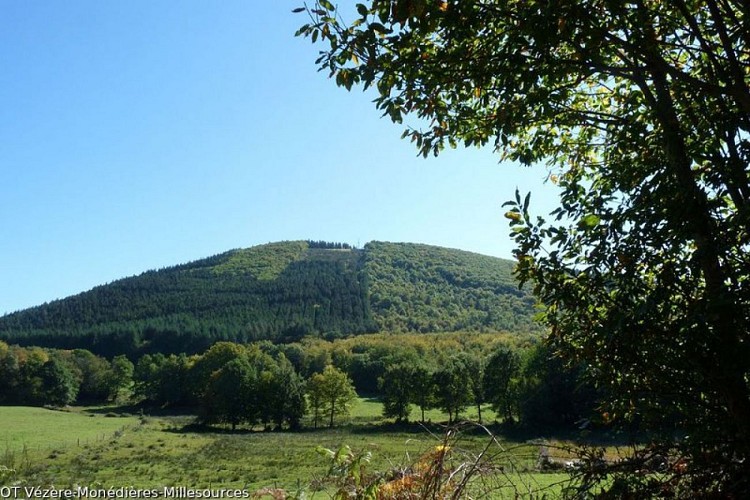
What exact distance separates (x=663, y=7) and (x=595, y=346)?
2.81 meters

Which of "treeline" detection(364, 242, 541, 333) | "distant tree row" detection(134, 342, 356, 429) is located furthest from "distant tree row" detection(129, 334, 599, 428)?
"treeline" detection(364, 242, 541, 333)

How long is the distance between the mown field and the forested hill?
214 feet

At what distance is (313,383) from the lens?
216 feet

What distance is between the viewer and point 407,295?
17212cm

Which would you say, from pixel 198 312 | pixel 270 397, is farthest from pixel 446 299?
pixel 270 397

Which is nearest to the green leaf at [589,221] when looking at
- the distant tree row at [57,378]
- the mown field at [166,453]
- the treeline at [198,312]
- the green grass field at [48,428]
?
the mown field at [166,453]

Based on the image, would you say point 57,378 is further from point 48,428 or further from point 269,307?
point 269,307

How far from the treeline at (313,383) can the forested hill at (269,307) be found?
3060 cm

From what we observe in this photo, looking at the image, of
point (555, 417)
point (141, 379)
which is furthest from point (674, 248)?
point (141, 379)

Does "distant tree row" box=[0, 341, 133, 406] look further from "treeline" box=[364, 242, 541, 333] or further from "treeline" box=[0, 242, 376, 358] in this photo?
"treeline" box=[364, 242, 541, 333]

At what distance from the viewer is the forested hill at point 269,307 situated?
131 m

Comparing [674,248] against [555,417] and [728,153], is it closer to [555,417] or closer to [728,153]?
[728,153]

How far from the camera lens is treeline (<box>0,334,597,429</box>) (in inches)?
1955

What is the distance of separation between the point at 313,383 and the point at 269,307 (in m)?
91.8
